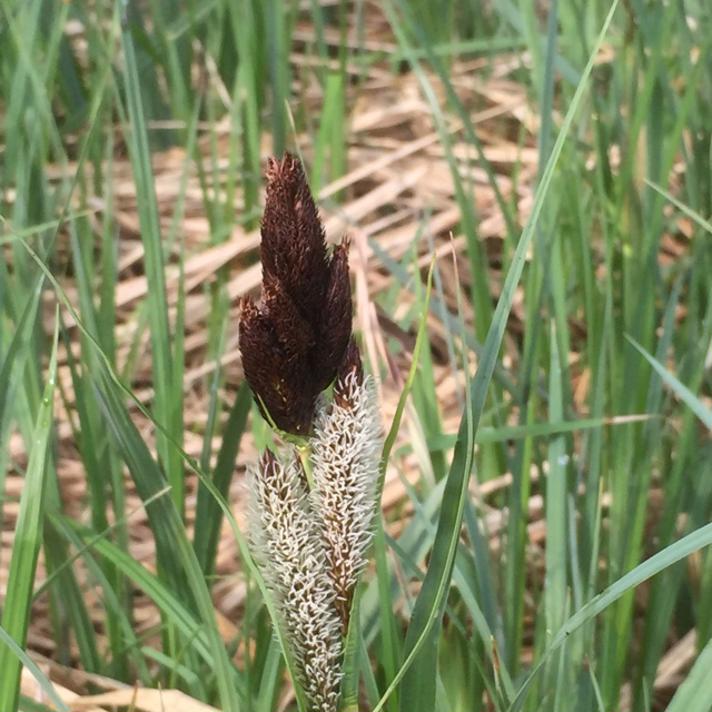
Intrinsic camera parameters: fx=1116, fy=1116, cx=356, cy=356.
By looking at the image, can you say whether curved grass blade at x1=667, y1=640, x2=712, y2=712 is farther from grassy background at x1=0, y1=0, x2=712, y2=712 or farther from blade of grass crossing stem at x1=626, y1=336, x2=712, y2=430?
blade of grass crossing stem at x1=626, y1=336, x2=712, y2=430

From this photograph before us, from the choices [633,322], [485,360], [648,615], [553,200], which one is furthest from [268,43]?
[485,360]

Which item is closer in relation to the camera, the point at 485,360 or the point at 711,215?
the point at 485,360

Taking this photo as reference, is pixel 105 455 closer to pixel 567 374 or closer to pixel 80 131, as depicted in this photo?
pixel 567 374

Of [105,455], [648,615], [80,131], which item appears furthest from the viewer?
[80,131]

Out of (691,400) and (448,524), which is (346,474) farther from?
(691,400)

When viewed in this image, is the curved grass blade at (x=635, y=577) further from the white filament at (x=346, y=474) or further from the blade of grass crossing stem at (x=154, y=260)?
the blade of grass crossing stem at (x=154, y=260)

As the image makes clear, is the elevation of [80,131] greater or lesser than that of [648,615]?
greater
